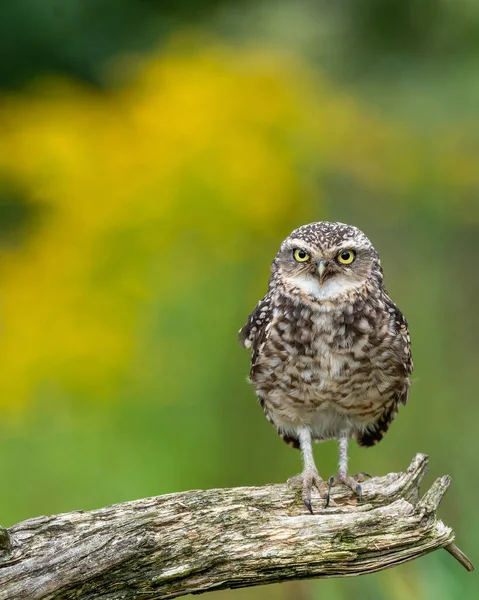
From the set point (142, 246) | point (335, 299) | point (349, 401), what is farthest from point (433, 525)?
point (142, 246)

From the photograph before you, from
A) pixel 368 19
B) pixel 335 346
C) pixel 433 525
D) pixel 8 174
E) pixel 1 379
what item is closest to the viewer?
pixel 433 525

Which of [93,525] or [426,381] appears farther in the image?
[426,381]

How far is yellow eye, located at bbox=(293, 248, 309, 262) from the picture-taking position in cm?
309

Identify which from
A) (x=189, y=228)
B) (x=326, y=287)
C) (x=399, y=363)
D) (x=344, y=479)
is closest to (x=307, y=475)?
(x=344, y=479)

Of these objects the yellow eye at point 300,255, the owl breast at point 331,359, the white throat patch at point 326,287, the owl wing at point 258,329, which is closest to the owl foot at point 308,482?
the owl breast at point 331,359

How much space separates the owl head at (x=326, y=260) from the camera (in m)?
3.06

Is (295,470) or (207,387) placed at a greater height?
(207,387)

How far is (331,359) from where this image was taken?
311 cm

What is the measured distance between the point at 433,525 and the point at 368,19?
5352 millimetres

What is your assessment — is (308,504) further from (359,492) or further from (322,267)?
(322,267)

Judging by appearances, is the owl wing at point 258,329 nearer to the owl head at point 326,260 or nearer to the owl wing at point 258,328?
the owl wing at point 258,328

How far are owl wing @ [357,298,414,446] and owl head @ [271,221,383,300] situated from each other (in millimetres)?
158

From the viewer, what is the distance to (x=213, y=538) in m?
2.55

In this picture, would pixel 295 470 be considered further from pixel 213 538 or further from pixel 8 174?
pixel 8 174
